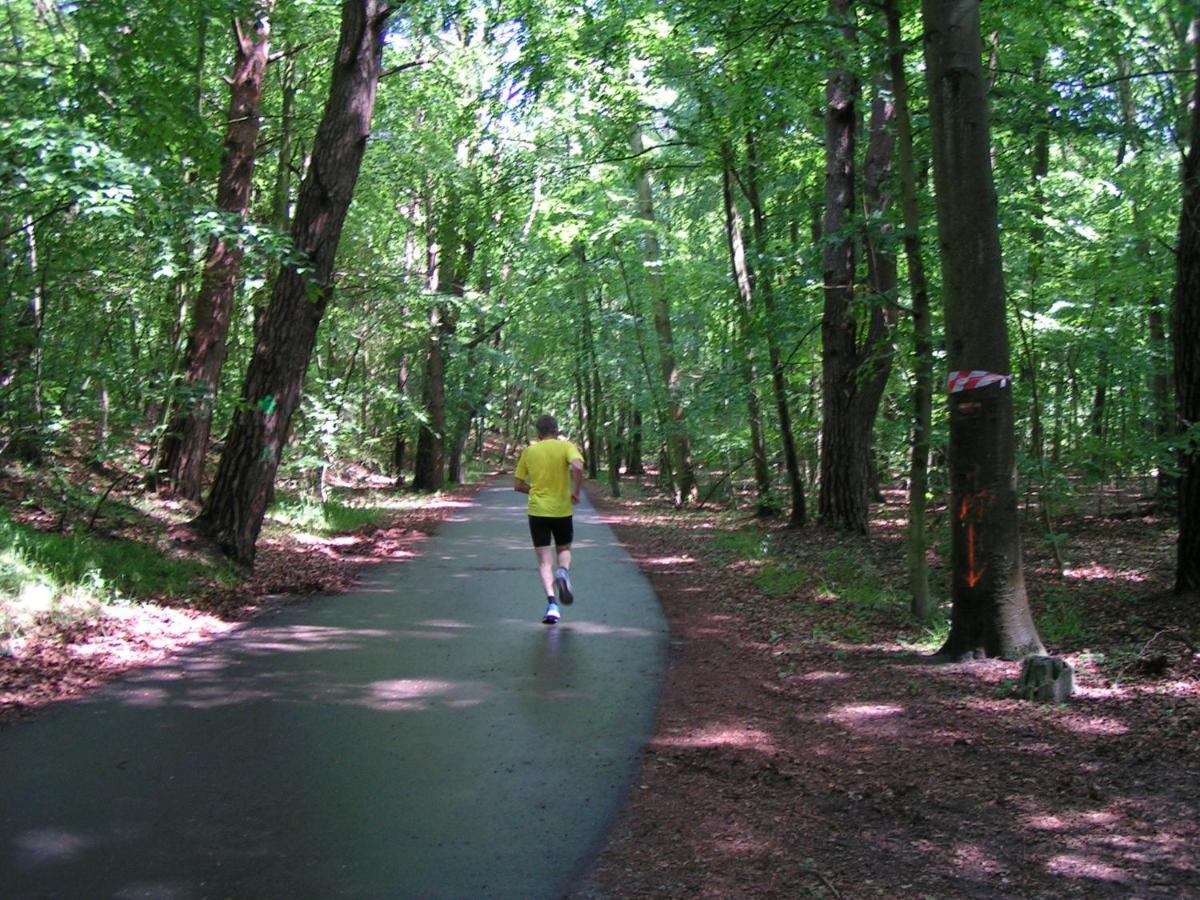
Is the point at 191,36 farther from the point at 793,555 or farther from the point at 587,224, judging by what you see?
the point at 587,224

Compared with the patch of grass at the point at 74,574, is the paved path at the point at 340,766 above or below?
below

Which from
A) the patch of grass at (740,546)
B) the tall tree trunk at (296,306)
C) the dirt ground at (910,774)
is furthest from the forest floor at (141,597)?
the patch of grass at (740,546)

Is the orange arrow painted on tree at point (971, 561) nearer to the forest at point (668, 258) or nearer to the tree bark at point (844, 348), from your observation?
the forest at point (668, 258)

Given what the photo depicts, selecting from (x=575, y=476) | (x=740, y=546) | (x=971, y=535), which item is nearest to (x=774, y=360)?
(x=740, y=546)

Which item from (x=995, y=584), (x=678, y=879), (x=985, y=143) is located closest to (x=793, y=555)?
(x=995, y=584)

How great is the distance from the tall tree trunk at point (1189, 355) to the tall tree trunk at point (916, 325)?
2.07 meters

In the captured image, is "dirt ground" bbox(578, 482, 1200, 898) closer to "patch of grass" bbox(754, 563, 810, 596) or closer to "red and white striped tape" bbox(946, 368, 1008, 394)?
"red and white striped tape" bbox(946, 368, 1008, 394)

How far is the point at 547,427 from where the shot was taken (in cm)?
1011

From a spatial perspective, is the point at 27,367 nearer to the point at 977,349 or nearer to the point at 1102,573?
the point at 977,349

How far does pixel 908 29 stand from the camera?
14.5m

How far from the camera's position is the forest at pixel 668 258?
26.4 feet

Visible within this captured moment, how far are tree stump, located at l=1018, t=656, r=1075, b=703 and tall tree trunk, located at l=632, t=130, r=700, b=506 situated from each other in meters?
18.1

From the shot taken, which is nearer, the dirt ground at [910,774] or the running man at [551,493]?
the dirt ground at [910,774]

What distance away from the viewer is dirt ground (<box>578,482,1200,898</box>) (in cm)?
395
